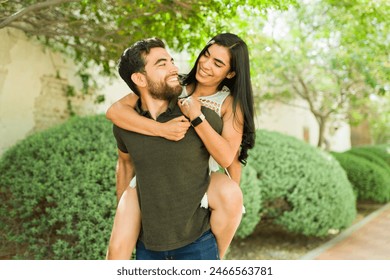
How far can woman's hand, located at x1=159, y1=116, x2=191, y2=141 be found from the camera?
8.18 feet

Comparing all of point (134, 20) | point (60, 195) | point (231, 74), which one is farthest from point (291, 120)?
point (231, 74)

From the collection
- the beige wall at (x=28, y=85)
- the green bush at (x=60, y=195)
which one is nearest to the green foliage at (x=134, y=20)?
the beige wall at (x=28, y=85)

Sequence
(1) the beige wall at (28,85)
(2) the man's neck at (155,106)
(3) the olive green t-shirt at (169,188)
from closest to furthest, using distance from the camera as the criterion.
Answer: (3) the olive green t-shirt at (169,188) → (2) the man's neck at (155,106) → (1) the beige wall at (28,85)

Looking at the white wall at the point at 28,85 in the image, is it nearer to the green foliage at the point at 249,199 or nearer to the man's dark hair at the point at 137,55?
the green foliage at the point at 249,199

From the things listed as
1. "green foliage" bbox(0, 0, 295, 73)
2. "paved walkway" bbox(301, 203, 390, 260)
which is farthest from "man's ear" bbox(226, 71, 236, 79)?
"paved walkway" bbox(301, 203, 390, 260)

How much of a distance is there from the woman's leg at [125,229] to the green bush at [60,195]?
6.51 feet

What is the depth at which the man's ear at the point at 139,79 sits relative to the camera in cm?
266

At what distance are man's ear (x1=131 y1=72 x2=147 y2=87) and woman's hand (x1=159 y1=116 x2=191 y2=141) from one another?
30cm

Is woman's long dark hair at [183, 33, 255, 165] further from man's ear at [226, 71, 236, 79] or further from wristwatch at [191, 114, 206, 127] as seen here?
wristwatch at [191, 114, 206, 127]

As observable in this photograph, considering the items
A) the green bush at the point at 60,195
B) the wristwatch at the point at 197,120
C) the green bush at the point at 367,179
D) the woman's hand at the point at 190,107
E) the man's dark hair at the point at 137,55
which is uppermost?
the man's dark hair at the point at 137,55

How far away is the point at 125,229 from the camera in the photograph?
256 centimetres

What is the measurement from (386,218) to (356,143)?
9.81 m
